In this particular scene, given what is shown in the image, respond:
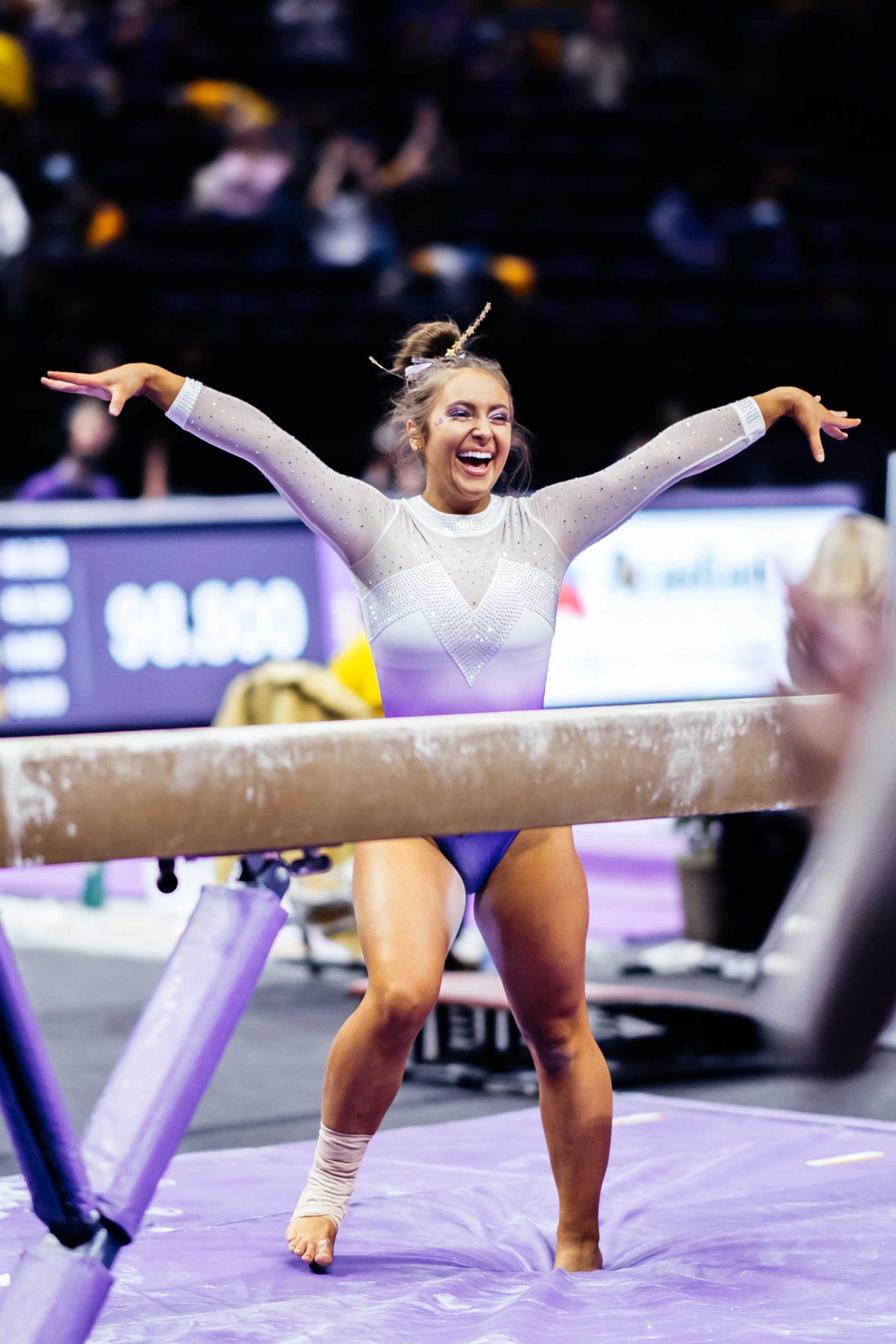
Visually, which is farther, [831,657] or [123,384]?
[123,384]

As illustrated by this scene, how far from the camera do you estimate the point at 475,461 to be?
2461 mm

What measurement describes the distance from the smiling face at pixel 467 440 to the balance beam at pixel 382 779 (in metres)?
0.57

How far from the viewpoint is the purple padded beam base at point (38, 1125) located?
1.70 metres

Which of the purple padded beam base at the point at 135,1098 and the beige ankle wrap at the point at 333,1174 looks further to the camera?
the beige ankle wrap at the point at 333,1174

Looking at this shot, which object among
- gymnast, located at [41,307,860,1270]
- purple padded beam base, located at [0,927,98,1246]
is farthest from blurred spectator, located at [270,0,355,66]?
purple padded beam base, located at [0,927,98,1246]

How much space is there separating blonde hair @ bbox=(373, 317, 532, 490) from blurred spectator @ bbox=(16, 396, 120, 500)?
4.16 meters

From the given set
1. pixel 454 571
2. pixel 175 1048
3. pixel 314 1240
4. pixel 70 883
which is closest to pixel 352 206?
pixel 70 883

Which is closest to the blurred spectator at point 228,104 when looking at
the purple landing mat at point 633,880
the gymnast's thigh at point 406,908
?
the purple landing mat at point 633,880

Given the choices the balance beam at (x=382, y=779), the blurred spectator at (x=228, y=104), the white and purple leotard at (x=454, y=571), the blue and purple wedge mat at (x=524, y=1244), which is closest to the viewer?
the balance beam at (x=382, y=779)

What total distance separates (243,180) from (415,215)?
986 millimetres

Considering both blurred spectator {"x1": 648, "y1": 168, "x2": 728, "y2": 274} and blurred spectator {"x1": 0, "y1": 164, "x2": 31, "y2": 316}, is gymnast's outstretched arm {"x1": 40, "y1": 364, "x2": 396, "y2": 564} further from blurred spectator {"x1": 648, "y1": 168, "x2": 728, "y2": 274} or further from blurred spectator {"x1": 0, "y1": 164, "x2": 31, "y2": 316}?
blurred spectator {"x1": 648, "y1": 168, "x2": 728, "y2": 274}

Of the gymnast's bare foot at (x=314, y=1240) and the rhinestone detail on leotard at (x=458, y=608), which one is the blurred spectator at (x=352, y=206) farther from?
the gymnast's bare foot at (x=314, y=1240)

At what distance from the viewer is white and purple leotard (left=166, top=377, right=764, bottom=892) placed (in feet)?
7.84

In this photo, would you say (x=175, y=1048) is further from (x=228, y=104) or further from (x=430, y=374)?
(x=228, y=104)
